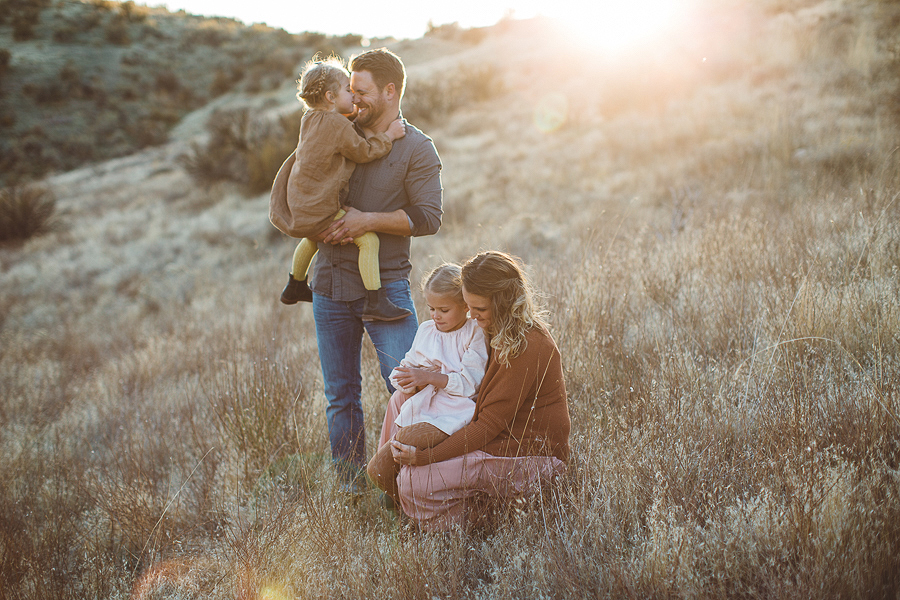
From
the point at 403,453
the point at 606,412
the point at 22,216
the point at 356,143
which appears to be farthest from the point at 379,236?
the point at 22,216

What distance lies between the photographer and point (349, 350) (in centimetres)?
269

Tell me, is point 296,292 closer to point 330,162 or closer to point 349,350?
point 349,350

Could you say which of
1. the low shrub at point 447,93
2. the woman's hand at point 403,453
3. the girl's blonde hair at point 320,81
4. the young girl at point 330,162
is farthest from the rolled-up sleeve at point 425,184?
the low shrub at point 447,93

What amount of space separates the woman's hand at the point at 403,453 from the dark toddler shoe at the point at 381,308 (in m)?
0.65

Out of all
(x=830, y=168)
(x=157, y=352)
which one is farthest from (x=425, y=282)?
(x=830, y=168)

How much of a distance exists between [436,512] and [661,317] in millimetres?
2470

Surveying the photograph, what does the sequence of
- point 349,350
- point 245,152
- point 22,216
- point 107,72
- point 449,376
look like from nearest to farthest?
point 449,376 < point 349,350 < point 22,216 < point 245,152 < point 107,72

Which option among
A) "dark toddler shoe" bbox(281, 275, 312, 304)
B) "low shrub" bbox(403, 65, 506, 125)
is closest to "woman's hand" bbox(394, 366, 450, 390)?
"dark toddler shoe" bbox(281, 275, 312, 304)

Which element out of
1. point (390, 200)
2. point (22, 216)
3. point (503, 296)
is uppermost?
point (22, 216)

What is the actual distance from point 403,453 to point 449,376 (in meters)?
0.37

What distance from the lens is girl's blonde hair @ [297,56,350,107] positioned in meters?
2.50

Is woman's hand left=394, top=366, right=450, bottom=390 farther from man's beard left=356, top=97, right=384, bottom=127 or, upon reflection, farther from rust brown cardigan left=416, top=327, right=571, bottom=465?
man's beard left=356, top=97, right=384, bottom=127

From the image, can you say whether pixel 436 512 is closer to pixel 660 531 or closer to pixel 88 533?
pixel 660 531

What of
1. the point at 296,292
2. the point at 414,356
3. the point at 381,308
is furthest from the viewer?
the point at 296,292
